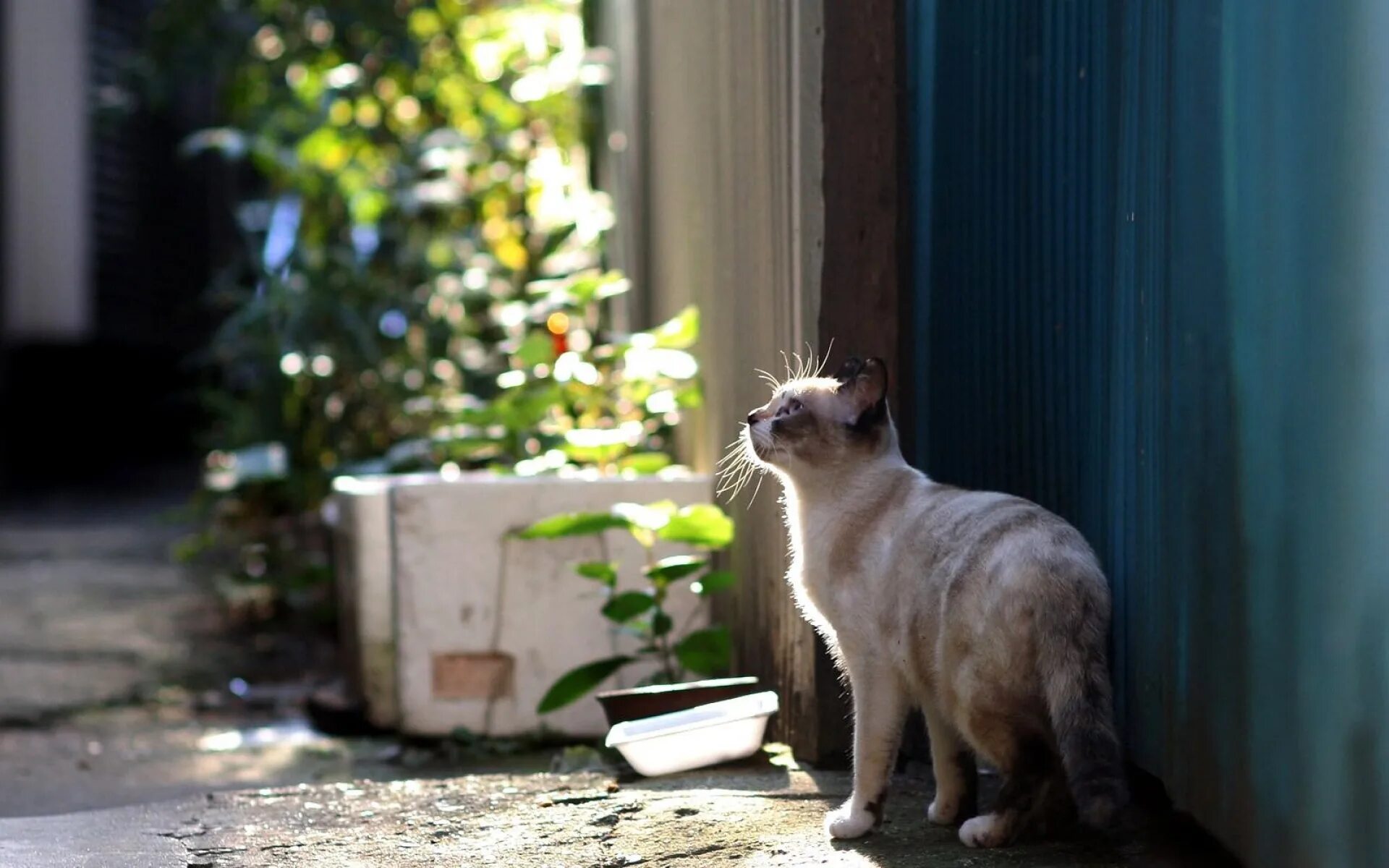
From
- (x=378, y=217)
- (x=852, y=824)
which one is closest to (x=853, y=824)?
(x=852, y=824)

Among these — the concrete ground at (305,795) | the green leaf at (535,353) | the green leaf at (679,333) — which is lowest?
the concrete ground at (305,795)

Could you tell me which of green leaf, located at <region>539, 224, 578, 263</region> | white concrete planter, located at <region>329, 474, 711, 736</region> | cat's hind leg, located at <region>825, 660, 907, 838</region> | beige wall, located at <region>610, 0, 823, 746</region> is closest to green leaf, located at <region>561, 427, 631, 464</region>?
white concrete planter, located at <region>329, 474, 711, 736</region>

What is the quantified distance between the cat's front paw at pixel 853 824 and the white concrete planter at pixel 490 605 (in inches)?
65.5

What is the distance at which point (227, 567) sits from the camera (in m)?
7.65

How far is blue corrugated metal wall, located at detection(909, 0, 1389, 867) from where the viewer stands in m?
1.96

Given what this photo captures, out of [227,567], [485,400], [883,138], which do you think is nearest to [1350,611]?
[883,138]

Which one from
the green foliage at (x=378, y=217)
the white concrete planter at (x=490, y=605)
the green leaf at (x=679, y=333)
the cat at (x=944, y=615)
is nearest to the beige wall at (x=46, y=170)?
the green foliage at (x=378, y=217)

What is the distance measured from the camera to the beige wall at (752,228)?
339 centimetres

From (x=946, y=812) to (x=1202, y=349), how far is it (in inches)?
38.8

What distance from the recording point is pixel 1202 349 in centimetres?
238

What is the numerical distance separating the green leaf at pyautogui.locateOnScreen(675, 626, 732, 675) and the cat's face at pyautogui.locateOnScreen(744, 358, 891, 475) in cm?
100

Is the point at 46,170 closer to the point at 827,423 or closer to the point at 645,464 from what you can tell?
the point at 645,464

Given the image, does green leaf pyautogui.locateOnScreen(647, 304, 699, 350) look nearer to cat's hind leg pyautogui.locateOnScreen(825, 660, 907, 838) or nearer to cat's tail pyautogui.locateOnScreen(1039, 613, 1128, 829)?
cat's hind leg pyautogui.locateOnScreen(825, 660, 907, 838)

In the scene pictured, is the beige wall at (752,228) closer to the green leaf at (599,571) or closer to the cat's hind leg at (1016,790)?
the green leaf at (599,571)
